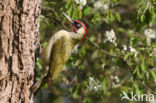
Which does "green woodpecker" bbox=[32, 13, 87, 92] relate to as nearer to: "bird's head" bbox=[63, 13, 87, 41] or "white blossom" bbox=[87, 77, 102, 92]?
"bird's head" bbox=[63, 13, 87, 41]

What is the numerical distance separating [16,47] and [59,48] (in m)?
0.77

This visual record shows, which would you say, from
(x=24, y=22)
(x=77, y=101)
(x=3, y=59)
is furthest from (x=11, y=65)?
(x=77, y=101)

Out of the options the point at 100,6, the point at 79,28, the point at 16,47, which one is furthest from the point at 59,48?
the point at 100,6

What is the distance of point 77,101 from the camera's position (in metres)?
8.59

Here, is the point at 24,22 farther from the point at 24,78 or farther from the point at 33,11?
the point at 24,78

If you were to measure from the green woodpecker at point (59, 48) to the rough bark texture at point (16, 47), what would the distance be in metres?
0.46

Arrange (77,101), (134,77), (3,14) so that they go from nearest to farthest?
(3,14) < (134,77) < (77,101)

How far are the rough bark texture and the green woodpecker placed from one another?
1.51ft

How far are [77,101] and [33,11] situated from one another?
5.63 m

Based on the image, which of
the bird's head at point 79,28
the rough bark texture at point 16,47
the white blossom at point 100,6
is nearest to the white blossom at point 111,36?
the white blossom at point 100,6

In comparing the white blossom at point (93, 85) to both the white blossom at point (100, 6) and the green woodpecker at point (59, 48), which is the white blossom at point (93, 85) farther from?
the white blossom at point (100, 6)

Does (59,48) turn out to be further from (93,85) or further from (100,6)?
(100,6)

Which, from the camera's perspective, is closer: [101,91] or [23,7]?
[23,7]

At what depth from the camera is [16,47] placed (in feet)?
10.4
